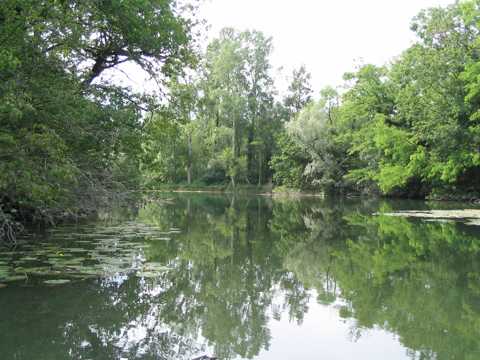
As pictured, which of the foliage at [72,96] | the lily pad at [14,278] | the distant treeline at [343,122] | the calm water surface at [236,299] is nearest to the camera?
the calm water surface at [236,299]

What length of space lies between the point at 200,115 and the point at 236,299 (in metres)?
11.6

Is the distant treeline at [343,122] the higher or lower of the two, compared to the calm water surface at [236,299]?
higher

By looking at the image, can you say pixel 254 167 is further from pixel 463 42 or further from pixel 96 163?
pixel 96 163

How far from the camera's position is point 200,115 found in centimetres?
1750

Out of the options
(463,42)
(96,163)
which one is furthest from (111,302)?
(463,42)

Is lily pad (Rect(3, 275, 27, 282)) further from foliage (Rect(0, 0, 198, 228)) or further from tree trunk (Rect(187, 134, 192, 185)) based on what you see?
tree trunk (Rect(187, 134, 192, 185))

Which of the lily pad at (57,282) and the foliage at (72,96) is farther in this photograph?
the foliage at (72,96)

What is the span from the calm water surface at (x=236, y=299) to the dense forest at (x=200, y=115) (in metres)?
1.68

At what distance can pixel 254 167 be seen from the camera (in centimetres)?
5753

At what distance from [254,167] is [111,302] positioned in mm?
51508

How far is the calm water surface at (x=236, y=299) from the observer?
4.80 metres

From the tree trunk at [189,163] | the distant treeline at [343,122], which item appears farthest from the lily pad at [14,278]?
the tree trunk at [189,163]

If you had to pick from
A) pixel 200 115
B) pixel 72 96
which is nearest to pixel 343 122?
pixel 200 115

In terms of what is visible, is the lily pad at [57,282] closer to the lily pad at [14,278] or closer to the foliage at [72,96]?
the lily pad at [14,278]
